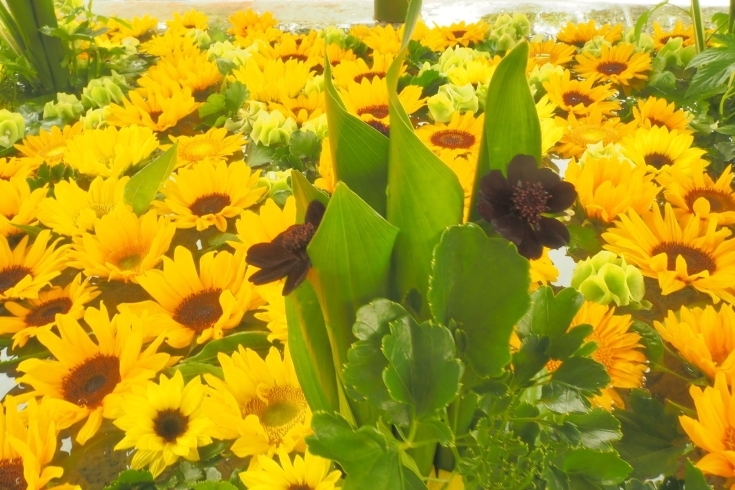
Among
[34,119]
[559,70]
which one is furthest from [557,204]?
[34,119]

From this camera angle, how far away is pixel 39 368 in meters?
0.52

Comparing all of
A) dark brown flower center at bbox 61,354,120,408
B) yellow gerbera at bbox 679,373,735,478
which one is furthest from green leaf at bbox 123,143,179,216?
yellow gerbera at bbox 679,373,735,478

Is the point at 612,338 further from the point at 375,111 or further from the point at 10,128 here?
the point at 10,128

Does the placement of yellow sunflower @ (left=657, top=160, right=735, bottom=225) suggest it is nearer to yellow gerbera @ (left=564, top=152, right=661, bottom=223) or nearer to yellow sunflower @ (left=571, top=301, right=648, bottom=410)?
yellow gerbera @ (left=564, top=152, right=661, bottom=223)

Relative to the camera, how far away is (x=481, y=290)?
340 mm

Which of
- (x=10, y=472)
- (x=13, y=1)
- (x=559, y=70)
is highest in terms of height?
(x=13, y=1)

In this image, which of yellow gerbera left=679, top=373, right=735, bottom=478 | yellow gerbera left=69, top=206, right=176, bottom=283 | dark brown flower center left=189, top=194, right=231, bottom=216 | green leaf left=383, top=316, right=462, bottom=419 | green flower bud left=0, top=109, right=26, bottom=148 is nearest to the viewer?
green leaf left=383, top=316, right=462, bottom=419

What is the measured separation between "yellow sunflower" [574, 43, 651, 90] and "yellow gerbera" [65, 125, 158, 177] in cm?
76

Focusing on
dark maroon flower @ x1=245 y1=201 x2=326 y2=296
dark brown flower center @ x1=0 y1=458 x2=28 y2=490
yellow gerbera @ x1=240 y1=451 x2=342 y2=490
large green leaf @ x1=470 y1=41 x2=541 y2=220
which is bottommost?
dark brown flower center @ x1=0 y1=458 x2=28 y2=490

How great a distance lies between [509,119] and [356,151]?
0.32ft

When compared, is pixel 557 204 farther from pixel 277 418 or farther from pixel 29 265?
pixel 29 265

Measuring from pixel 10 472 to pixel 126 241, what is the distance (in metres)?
0.27

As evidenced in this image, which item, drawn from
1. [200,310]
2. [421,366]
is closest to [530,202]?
[421,366]

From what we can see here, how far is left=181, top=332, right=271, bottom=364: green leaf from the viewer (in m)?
0.55
